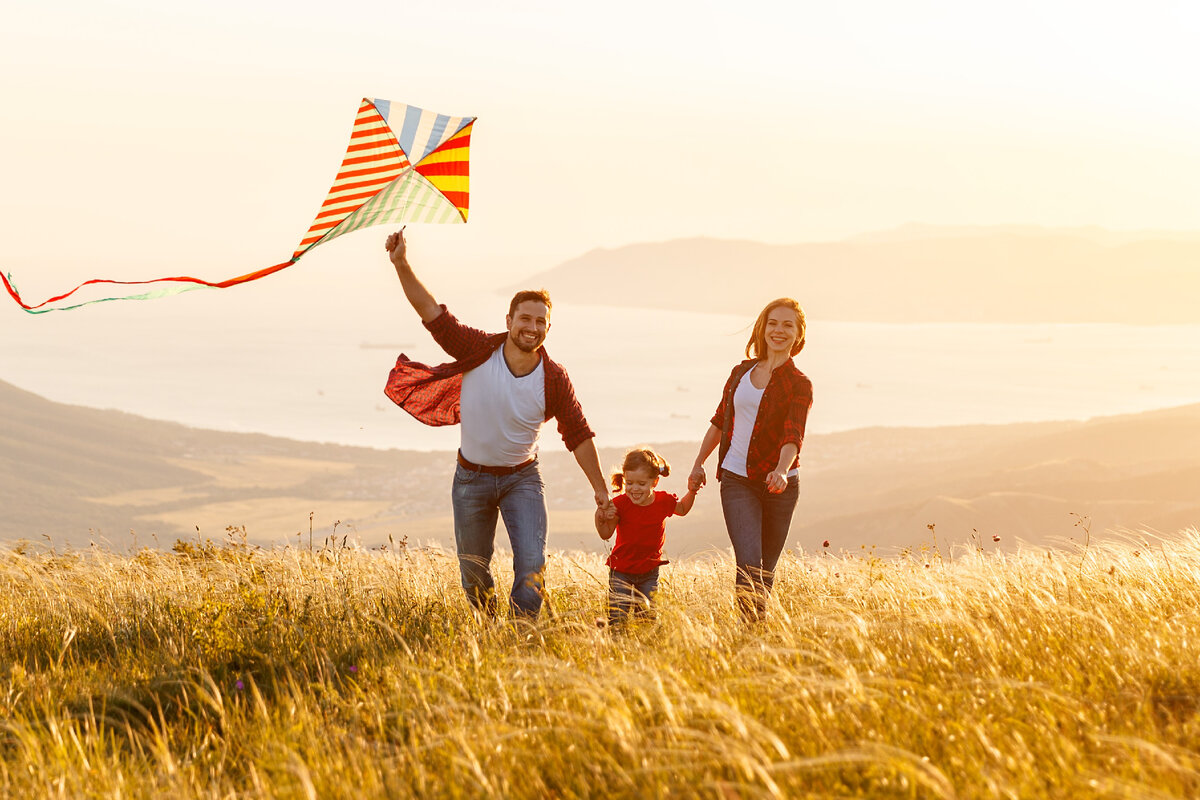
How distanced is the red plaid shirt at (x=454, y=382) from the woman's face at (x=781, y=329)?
4.03 feet

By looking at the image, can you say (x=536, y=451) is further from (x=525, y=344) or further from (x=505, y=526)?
(x=525, y=344)

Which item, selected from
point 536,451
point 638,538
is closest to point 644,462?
point 638,538

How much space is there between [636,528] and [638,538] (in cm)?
6

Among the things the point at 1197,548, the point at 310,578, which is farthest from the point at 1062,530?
the point at 310,578

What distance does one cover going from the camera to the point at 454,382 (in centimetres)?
590

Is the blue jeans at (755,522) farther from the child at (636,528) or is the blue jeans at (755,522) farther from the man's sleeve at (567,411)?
the man's sleeve at (567,411)

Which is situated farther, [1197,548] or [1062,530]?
[1062,530]

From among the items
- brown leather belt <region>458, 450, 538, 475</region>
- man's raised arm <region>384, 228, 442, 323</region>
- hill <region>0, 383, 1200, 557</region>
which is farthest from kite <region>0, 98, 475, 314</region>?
hill <region>0, 383, 1200, 557</region>

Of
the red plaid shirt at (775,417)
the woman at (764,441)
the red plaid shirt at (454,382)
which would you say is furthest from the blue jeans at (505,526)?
the red plaid shirt at (775,417)

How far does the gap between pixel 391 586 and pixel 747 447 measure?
255 cm

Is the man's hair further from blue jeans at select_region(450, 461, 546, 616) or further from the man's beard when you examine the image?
blue jeans at select_region(450, 461, 546, 616)

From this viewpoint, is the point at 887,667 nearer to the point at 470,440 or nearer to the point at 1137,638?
the point at 1137,638

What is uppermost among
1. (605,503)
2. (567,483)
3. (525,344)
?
(525,344)

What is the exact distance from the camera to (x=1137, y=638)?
4.20m
